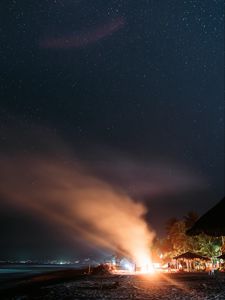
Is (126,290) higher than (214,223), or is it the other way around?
(214,223)

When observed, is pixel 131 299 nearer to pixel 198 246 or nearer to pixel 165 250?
pixel 198 246

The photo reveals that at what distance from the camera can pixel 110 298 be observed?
17703 millimetres

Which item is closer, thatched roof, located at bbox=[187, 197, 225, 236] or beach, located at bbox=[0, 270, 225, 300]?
thatched roof, located at bbox=[187, 197, 225, 236]

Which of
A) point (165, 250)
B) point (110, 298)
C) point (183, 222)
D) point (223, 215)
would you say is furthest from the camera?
point (165, 250)

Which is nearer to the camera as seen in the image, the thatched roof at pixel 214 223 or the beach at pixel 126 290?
the thatched roof at pixel 214 223

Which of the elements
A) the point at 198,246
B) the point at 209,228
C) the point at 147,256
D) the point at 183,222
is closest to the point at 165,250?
the point at 147,256

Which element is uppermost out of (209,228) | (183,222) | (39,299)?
(183,222)

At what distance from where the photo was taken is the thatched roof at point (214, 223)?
6.19 meters

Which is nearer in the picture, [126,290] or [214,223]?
[214,223]

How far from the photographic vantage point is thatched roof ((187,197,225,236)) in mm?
6187

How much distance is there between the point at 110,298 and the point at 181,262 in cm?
5786

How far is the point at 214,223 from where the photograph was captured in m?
6.26

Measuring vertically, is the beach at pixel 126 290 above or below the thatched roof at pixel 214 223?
below

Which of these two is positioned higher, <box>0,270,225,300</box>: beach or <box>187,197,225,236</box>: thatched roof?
<box>187,197,225,236</box>: thatched roof
